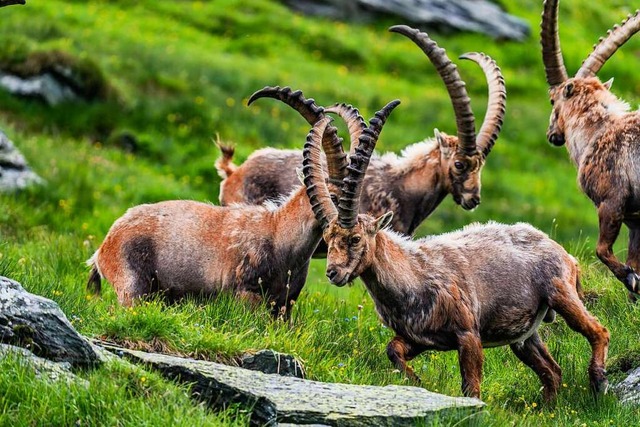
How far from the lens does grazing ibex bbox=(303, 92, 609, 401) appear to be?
28.2 ft

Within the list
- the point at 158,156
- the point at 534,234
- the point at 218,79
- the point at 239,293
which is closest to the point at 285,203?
the point at 239,293

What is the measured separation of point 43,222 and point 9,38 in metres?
8.03

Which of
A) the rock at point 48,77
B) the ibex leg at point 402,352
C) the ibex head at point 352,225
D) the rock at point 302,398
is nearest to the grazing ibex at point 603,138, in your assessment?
the ibex leg at point 402,352

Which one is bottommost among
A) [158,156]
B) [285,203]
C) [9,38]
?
A: [158,156]

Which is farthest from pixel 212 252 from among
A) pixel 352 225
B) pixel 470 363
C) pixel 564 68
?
pixel 564 68

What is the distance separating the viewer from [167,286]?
10.1 metres

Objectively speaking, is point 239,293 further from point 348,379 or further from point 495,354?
point 495,354

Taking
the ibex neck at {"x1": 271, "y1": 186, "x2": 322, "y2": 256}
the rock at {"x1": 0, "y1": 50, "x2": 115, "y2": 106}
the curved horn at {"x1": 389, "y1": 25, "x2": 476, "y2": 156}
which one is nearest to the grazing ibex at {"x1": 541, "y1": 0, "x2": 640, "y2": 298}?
the curved horn at {"x1": 389, "y1": 25, "x2": 476, "y2": 156}

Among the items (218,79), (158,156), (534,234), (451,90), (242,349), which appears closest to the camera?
(242,349)

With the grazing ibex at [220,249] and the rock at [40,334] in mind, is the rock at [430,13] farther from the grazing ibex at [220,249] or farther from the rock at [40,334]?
the rock at [40,334]

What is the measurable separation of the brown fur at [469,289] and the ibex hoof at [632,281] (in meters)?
0.90

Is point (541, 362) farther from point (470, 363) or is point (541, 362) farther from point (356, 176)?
point (356, 176)

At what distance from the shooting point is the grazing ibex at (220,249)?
986cm

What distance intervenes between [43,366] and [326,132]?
13.2ft
